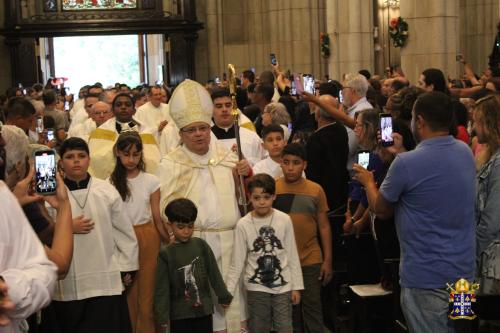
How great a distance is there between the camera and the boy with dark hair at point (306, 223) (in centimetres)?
881

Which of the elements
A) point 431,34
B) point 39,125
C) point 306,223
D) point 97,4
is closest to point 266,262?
point 306,223

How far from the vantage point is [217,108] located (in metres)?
10.3

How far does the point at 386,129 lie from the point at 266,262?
1434mm

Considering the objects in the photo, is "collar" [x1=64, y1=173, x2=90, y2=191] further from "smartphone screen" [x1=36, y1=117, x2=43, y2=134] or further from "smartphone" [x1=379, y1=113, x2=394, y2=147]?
"smartphone screen" [x1=36, y1=117, x2=43, y2=134]

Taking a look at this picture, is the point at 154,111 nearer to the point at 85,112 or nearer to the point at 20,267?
the point at 85,112

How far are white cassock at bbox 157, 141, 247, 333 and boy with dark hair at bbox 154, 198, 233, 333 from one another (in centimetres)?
34

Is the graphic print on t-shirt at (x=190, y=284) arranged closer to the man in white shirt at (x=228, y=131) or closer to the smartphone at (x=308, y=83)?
the man in white shirt at (x=228, y=131)

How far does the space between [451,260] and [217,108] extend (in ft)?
13.9

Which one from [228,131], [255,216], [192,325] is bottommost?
[192,325]

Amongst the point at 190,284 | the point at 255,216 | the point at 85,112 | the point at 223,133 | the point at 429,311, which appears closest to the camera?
the point at 429,311

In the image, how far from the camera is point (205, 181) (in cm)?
853

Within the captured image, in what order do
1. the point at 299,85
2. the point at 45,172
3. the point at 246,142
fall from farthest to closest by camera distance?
the point at 299,85
the point at 246,142
the point at 45,172

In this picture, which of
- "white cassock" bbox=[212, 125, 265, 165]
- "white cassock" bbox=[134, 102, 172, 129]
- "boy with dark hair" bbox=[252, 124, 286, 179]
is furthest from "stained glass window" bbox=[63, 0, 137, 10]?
"boy with dark hair" bbox=[252, 124, 286, 179]

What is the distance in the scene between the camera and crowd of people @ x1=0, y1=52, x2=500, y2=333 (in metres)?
6.59
